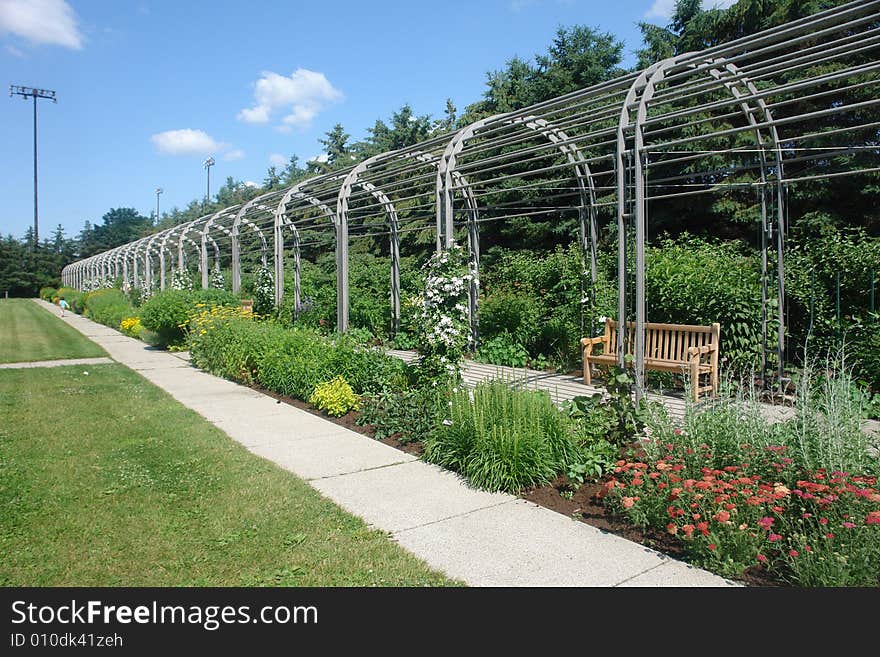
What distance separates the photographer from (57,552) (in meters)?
3.32

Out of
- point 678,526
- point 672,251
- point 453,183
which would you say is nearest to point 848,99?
point 672,251

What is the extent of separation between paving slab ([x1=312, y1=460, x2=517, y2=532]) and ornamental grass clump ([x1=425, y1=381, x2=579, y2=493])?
0.40ft

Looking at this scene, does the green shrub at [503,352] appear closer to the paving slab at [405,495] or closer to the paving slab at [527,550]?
the paving slab at [405,495]

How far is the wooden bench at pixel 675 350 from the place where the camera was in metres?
6.53

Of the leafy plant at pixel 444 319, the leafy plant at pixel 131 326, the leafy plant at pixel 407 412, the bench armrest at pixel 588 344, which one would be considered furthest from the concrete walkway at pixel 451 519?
the leafy plant at pixel 131 326

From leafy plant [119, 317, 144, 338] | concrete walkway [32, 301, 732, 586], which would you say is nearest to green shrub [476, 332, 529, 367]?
concrete walkway [32, 301, 732, 586]

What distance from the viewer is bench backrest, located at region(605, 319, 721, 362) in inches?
270

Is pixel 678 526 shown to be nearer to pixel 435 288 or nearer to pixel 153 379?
pixel 435 288

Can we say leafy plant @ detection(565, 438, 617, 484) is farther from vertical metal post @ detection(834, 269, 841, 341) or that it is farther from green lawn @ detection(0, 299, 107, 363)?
green lawn @ detection(0, 299, 107, 363)

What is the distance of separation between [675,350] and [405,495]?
174 inches

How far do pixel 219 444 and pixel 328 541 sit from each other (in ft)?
8.03

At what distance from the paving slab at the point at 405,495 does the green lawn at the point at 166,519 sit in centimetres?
Result: 17

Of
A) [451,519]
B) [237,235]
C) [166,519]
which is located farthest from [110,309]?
[451,519]

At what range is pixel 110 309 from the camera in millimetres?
21484
